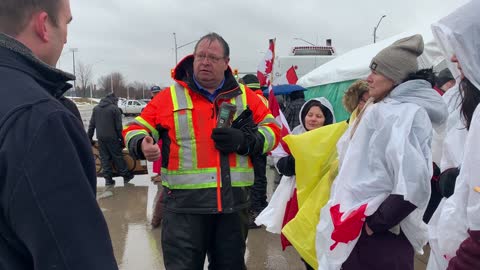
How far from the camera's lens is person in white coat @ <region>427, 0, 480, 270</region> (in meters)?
1.47

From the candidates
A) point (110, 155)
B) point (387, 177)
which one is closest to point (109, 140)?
point (110, 155)

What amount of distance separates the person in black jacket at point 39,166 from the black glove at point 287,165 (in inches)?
90.8

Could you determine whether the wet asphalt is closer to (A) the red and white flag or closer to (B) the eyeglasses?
(A) the red and white flag

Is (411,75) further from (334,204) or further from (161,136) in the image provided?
(161,136)

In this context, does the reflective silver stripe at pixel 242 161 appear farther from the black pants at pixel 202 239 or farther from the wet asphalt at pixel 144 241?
the wet asphalt at pixel 144 241

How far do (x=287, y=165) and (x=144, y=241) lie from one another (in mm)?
2527

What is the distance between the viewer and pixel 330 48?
14.4 metres

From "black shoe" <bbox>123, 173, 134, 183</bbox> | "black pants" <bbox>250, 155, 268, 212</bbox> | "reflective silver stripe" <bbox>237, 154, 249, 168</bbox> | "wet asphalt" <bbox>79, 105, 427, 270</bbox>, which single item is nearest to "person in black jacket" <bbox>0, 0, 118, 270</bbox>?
"reflective silver stripe" <bbox>237, 154, 249, 168</bbox>

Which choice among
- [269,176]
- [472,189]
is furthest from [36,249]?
[269,176]

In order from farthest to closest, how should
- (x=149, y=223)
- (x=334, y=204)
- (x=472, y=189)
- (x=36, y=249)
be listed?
1. (x=149, y=223)
2. (x=334, y=204)
3. (x=472, y=189)
4. (x=36, y=249)

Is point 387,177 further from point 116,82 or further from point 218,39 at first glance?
point 116,82

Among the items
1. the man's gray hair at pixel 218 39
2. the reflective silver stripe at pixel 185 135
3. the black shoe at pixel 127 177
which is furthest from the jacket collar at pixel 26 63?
the black shoe at pixel 127 177

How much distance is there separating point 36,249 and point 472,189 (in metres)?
1.45

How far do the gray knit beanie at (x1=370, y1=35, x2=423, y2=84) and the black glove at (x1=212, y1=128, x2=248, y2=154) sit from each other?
37.2 inches
